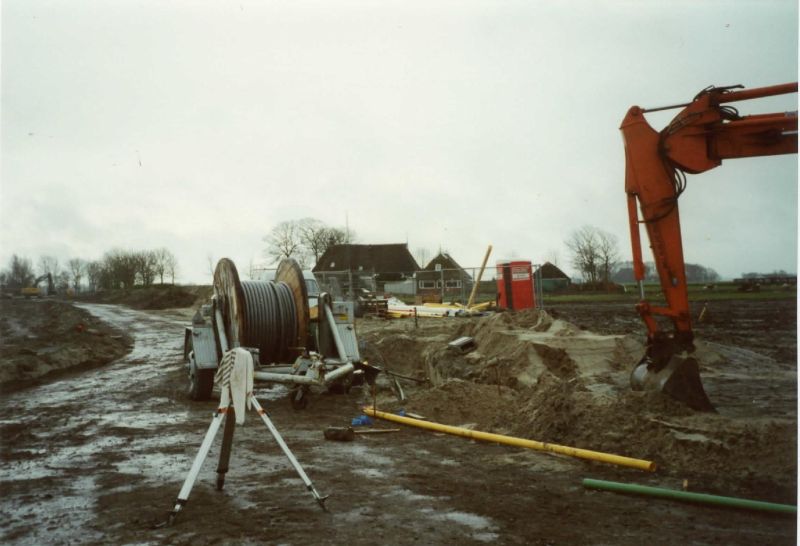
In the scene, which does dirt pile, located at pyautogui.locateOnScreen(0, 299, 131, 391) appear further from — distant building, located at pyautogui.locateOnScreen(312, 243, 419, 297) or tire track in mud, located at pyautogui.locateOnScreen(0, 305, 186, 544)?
distant building, located at pyautogui.locateOnScreen(312, 243, 419, 297)

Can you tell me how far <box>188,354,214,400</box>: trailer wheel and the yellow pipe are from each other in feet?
10.8

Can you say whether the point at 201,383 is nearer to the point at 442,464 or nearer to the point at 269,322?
the point at 269,322

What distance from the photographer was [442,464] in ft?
23.5

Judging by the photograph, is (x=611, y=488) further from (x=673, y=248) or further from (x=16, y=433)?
(x=16, y=433)

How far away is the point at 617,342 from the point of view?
12.8 m

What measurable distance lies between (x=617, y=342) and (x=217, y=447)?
7.79 metres

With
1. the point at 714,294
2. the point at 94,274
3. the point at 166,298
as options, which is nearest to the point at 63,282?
the point at 94,274

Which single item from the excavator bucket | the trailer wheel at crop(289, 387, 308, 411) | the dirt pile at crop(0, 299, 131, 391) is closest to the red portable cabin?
the dirt pile at crop(0, 299, 131, 391)

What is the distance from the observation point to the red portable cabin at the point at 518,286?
78.0 ft

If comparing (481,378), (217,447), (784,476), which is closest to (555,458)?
(784,476)

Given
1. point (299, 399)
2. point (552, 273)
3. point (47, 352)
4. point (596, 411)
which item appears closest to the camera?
point (596, 411)

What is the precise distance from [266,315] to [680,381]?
6.52m

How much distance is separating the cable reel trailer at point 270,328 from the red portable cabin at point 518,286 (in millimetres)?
12166

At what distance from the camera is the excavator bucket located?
26.6 ft
